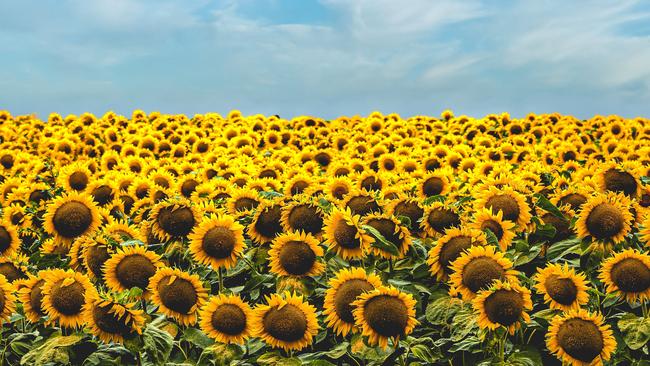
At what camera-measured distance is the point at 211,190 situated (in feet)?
30.7

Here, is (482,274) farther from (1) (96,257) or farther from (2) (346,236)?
(1) (96,257)

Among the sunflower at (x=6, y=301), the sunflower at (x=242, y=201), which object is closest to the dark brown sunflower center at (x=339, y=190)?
the sunflower at (x=242, y=201)

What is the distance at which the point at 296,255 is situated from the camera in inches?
224

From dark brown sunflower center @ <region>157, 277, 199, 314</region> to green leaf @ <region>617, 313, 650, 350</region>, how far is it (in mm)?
3337

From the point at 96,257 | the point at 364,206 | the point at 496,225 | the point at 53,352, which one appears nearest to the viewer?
the point at 53,352

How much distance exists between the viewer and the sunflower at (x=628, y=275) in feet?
18.5

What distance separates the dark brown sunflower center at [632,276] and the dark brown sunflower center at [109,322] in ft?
12.4

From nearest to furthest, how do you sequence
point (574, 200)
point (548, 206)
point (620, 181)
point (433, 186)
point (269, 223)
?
point (269, 223), point (548, 206), point (574, 200), point (620, 181), point (433, 186)

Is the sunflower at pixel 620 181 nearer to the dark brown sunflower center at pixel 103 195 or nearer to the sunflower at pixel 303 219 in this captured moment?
the sunflower at pixel 303 219

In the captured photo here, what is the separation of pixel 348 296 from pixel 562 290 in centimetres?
173

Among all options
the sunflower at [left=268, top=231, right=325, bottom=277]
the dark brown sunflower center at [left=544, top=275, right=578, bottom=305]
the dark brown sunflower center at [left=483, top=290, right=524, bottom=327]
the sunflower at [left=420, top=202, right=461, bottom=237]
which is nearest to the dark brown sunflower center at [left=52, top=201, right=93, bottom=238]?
the sunflower at [left=268, top=231, right=325, bottom=277]

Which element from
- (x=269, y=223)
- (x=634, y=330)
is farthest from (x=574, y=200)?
(x=269, y=223)

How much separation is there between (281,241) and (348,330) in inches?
40.1

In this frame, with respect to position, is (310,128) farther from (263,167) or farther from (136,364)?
(136,364)
